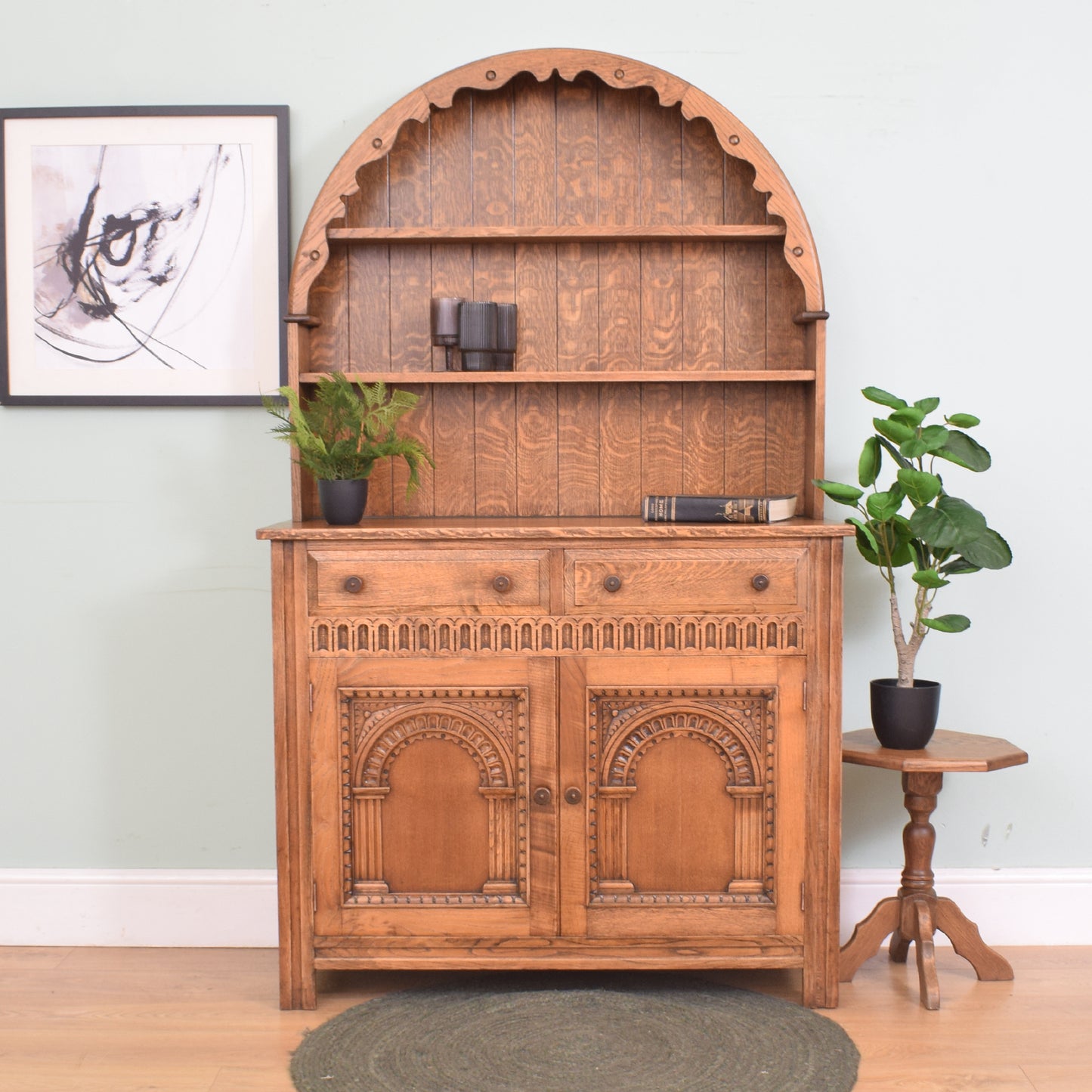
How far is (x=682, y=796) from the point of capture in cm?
242

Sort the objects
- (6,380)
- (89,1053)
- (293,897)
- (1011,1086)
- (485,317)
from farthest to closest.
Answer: (6,380) → (485,317) → (293,897) → (89,1053) → (1011,1086)

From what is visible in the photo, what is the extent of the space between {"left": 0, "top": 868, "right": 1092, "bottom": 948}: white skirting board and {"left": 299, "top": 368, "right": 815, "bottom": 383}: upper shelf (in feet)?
4.20

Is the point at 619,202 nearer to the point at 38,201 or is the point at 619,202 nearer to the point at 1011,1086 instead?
the point at 38,201

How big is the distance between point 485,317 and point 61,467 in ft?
3.81

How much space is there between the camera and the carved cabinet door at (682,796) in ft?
7.87

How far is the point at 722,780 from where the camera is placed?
7.93 ft

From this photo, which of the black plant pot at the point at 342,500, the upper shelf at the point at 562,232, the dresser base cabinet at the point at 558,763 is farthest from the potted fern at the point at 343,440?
the upper shelf at the point at 562,232

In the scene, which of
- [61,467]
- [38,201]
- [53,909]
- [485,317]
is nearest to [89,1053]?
[53,909]

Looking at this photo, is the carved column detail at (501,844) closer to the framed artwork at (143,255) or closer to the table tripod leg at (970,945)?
the table tripod leg at (970,945)

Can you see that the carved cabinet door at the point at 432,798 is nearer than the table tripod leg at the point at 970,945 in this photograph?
Yes

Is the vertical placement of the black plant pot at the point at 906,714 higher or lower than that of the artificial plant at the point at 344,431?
lower

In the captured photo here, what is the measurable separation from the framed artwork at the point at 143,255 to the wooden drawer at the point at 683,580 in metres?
1.01

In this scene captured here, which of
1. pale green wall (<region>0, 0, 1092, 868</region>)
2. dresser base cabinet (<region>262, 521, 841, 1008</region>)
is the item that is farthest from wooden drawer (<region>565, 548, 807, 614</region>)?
pale green wall (<region>0, 0, 1092, 868</region>)

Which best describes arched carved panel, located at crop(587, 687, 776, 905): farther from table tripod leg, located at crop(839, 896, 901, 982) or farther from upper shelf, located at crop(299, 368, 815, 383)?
upper shelf, located at crop(299, 368, 815, 383)
